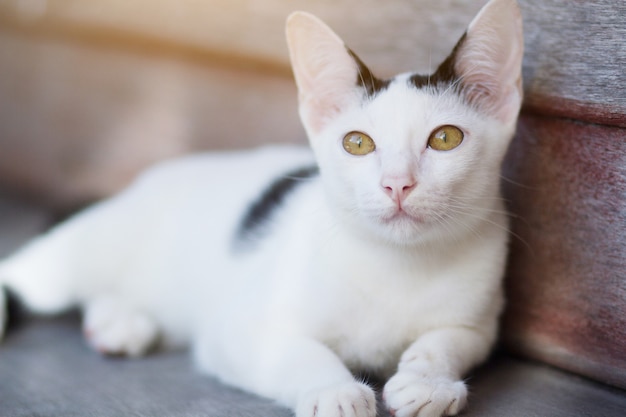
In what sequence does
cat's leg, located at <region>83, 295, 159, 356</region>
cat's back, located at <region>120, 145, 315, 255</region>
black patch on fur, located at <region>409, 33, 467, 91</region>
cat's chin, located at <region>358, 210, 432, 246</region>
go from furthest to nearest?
cat's back, located at <region>120, 145, 315, 255</region>, cat's leg, located at <region>83, 295, 159, 356</region>, black patch on fur, located at <region>409, 33, 467, 91</region>, cat's chin, located at <region>358, 210, 432, 246</region>

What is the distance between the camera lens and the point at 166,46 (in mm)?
2555

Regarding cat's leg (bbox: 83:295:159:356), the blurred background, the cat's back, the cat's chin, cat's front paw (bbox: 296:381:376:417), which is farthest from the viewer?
the blurred background

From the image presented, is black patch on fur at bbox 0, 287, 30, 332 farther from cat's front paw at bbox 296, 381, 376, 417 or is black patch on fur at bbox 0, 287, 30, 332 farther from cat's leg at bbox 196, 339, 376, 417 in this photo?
cat's front paw at bbox 296, 381, 376, 417

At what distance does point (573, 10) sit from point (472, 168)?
1.54 ft

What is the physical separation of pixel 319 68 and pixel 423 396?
72cm

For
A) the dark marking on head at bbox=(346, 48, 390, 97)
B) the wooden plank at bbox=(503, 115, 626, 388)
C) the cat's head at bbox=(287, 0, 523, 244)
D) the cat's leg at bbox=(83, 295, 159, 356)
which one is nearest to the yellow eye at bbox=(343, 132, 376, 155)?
the cat's head at bbox=(287, 0, 523, 244)

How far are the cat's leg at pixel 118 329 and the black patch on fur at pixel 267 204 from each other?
335 millimetres

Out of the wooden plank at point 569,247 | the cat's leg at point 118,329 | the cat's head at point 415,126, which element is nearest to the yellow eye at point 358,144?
the cat's head at point 415,126

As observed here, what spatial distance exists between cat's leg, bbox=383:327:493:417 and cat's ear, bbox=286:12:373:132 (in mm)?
532

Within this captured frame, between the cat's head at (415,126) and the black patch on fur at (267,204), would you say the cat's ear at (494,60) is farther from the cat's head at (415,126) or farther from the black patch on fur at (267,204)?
the black patch on fur at (267,204)

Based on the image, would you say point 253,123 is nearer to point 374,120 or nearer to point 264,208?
point 264,208

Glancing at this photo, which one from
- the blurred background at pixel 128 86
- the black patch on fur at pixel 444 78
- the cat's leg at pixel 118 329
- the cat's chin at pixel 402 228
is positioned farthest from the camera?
the blurred background at pixel 128 86

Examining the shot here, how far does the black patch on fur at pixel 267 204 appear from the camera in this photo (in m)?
1.71

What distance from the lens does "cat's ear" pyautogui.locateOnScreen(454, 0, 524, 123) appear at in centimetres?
126
